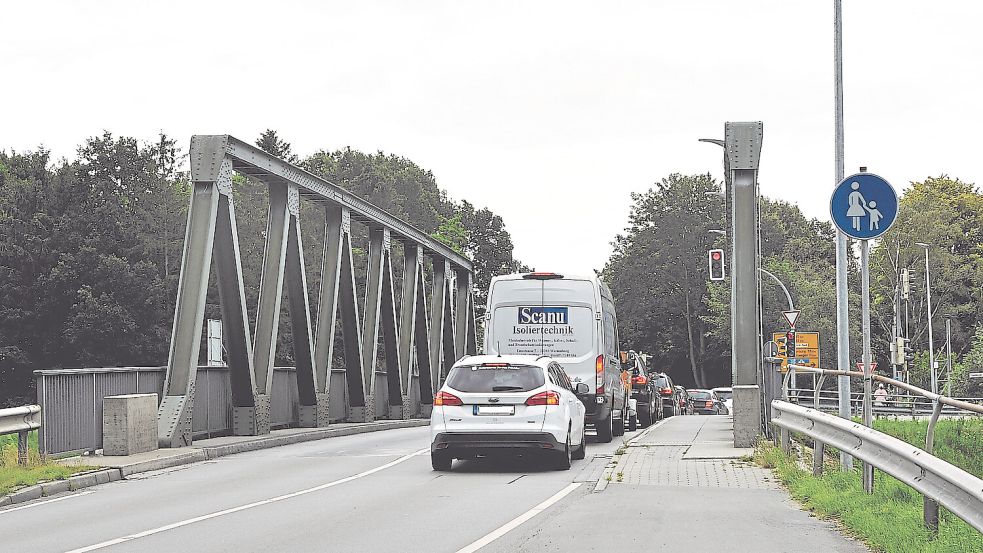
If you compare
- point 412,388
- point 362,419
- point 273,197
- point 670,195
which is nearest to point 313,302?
point 670,195

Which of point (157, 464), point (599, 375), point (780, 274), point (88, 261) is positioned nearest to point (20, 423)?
point (157, 464)

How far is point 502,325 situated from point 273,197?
20.0ft

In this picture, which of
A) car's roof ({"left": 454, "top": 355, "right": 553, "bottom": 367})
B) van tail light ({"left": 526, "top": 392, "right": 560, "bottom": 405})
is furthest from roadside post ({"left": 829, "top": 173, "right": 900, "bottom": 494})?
car's roof ({"left": 454, "top": 355, "right": 553, "bottom": 367})

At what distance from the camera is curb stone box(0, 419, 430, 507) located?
45.7ft

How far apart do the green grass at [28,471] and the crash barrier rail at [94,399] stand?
915 mm

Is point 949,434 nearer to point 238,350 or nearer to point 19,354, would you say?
point 238,350

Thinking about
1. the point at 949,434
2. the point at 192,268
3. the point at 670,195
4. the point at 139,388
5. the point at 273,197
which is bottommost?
the point at 949,434

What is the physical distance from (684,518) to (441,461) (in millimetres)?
5815

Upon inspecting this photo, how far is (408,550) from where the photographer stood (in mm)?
9445

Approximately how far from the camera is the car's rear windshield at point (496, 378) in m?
16.2

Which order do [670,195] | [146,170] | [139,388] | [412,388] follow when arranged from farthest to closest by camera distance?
[670,195], [146,170], [412,388], [139,388]

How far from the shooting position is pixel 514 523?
1093 cm

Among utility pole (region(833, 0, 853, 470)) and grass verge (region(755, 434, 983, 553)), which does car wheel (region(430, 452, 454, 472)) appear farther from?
utility pole (region(833, 0, 853, 470))

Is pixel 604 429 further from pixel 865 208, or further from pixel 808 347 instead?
pixel 808 347
